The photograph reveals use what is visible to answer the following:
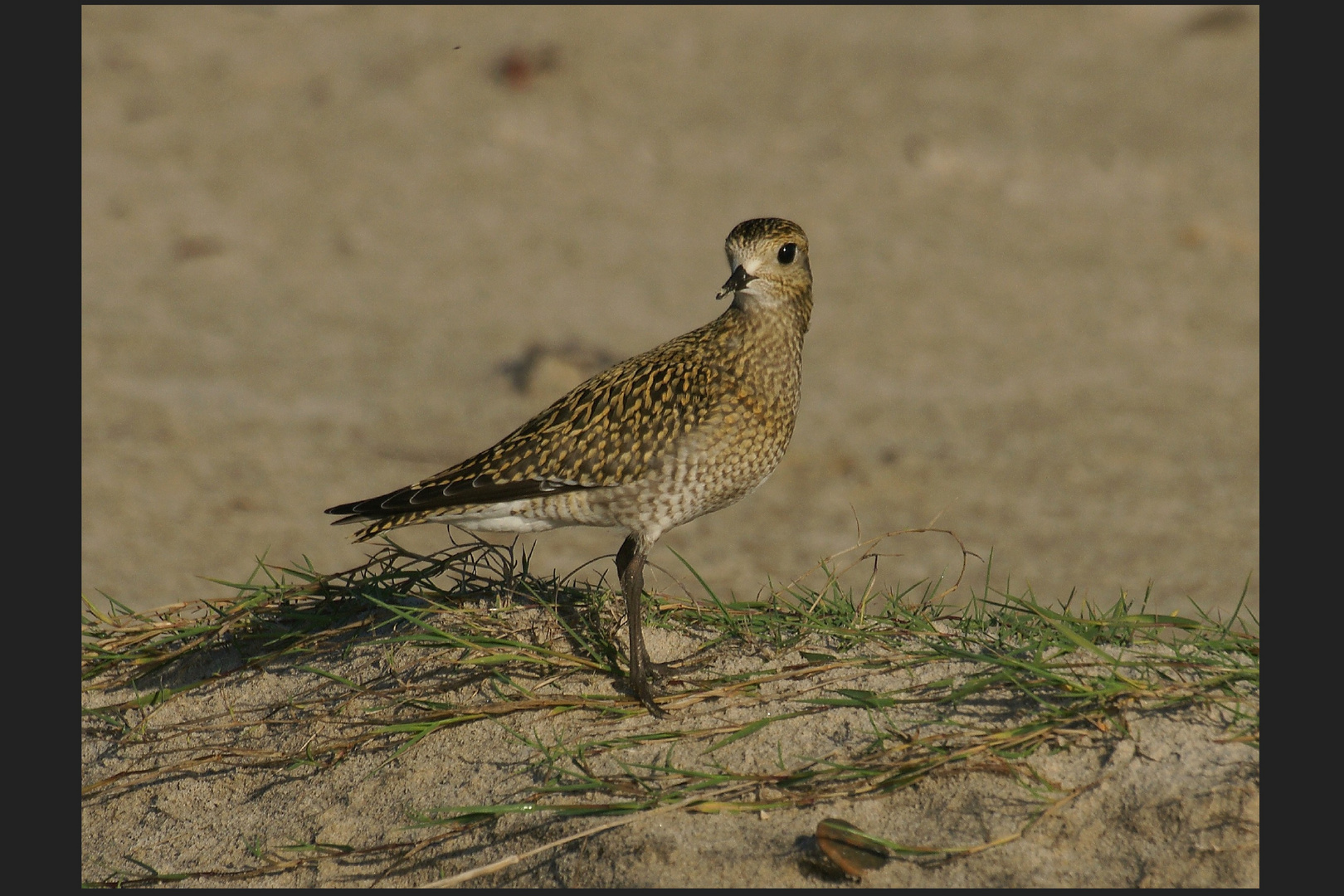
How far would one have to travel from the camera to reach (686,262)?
1562cm

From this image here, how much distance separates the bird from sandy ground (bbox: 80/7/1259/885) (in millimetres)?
937

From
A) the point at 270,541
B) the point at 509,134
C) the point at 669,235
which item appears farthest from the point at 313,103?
the point at 270,541

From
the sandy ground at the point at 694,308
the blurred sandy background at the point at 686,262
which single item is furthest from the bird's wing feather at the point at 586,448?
the blurred sandy background at the point at 686,262

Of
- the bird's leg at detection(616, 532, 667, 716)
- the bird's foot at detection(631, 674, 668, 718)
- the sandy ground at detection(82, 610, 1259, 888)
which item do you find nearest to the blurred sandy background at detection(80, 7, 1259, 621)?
the bird's leg at detection(616, 532, 667, 716)

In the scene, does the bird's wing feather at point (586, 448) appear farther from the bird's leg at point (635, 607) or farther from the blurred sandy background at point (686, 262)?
the blurred sandy background at point (686, 262)

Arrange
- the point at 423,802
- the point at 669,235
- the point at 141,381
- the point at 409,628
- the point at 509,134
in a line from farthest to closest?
the point at 509,134 → the point at 669,235 → the point at 141,381 → the point at 409,628 → the point at 423,802

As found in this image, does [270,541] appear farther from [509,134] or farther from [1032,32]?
[1032,32]

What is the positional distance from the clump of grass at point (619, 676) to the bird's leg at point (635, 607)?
3.1 inches

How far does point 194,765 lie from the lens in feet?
19.6

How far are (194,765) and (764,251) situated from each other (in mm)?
3395

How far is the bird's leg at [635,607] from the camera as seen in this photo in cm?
569

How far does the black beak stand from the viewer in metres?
6.43

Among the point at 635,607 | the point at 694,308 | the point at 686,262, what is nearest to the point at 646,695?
the point at 635,607

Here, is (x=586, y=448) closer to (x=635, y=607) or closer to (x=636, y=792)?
(x=635, y=607)
